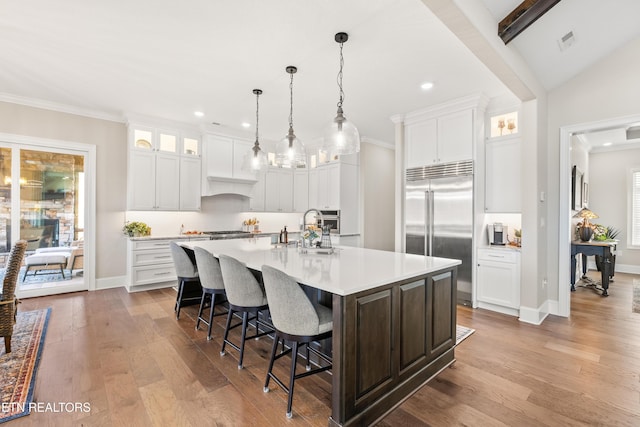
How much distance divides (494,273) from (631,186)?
4895 mm

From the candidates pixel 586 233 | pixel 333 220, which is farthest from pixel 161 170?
pixel 586 233

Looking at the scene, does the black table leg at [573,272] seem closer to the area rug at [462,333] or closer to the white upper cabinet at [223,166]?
the area rug at [462,333]

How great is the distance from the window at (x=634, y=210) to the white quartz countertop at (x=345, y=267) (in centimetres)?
642

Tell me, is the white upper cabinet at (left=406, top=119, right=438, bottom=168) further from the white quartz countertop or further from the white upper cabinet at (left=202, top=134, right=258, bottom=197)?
the white upper cabinet at (left=202, top=134, right=258, bottom=197)

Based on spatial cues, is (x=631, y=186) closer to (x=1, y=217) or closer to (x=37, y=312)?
(x=37, y=312)

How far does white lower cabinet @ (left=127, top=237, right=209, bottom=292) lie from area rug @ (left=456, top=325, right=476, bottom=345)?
437 centimetres

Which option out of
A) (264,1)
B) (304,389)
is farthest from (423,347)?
(264,1)

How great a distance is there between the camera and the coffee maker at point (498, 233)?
4117 mm

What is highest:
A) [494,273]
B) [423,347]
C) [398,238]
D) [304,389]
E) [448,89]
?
[448,89]

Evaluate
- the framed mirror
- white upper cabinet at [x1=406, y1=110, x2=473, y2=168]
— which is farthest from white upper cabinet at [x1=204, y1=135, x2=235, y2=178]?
the framed mirror

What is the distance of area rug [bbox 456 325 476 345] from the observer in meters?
3.04

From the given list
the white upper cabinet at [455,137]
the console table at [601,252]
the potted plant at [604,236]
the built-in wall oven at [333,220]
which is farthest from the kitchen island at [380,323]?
the potted plant at [604,236]

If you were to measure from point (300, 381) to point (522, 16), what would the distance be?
342 cm

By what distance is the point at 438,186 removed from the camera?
4.33 metres
